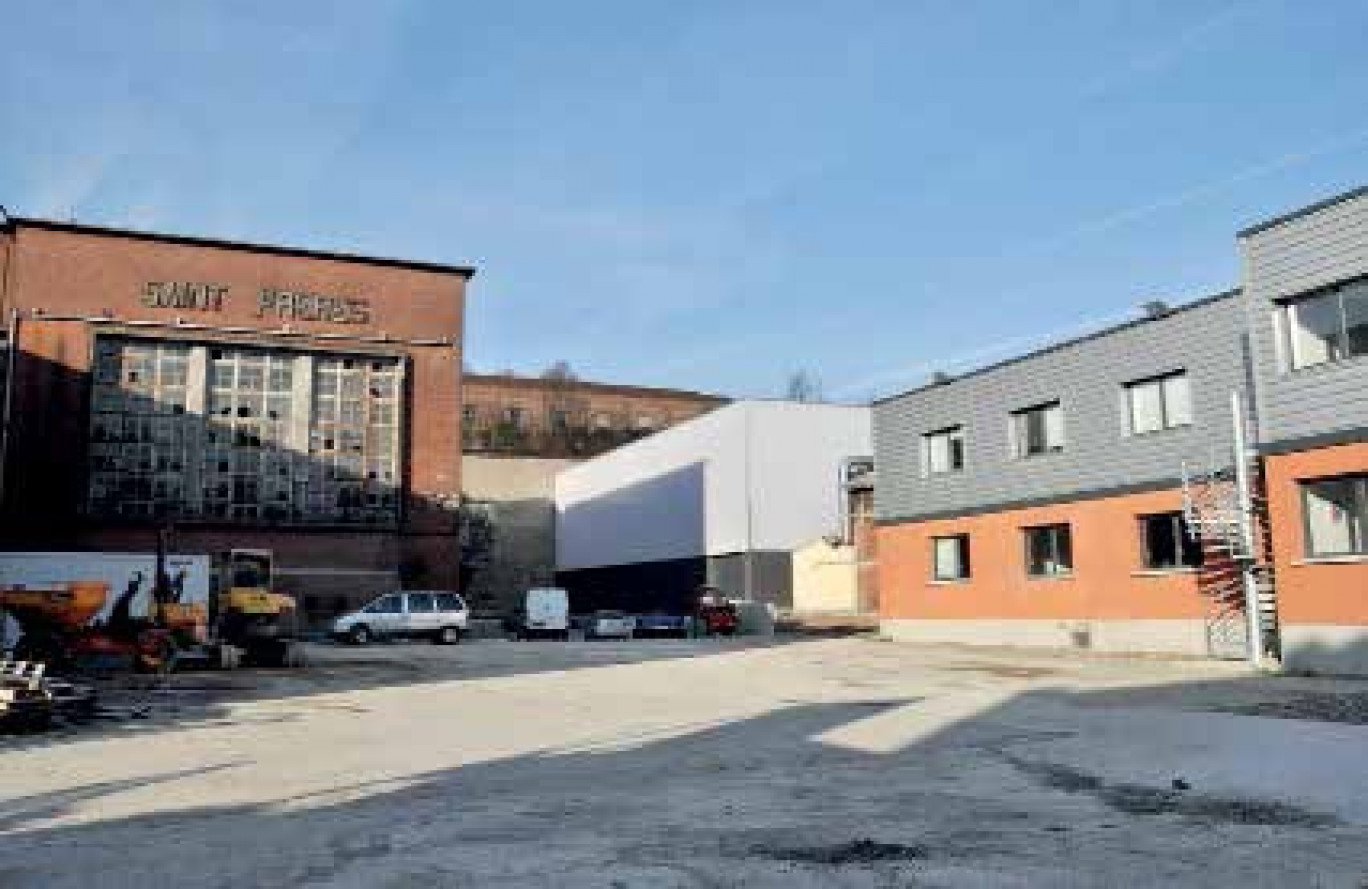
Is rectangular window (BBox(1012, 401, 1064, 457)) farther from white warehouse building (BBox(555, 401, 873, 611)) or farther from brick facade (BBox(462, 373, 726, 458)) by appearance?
brick facade (BBox(462, 373, 726, 458))

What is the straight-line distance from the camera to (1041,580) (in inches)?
1203

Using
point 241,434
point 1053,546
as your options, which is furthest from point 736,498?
point 1053,546

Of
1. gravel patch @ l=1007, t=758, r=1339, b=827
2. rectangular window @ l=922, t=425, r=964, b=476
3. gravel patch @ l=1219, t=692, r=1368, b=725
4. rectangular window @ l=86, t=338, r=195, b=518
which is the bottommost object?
gravel patch @ l=1007, t=758, r=1339, b=827

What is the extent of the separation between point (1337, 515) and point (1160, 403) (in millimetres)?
6690

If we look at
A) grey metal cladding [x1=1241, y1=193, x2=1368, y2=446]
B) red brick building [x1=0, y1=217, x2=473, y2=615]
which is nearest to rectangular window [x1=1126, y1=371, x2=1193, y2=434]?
grey metal cladding [x1=1241, y1=193, x2=1368, y2=446]

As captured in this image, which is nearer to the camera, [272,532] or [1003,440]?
[1003,440]

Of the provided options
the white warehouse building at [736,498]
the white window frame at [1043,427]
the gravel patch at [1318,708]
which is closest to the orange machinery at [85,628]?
the white window frame at [1043,427]

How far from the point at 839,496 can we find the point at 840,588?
586 centimetres

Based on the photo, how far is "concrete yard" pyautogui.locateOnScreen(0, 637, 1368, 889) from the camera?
732 cm

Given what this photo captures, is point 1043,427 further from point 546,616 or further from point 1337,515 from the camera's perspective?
point 546,616

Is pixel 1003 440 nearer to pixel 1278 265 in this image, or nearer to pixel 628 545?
pixel 1278 265

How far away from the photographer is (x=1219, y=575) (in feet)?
82.6

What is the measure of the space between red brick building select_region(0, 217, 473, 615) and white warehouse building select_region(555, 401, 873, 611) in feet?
42.7

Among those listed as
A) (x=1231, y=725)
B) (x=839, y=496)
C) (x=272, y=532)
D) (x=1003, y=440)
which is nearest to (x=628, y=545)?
(x=839, y=496)
